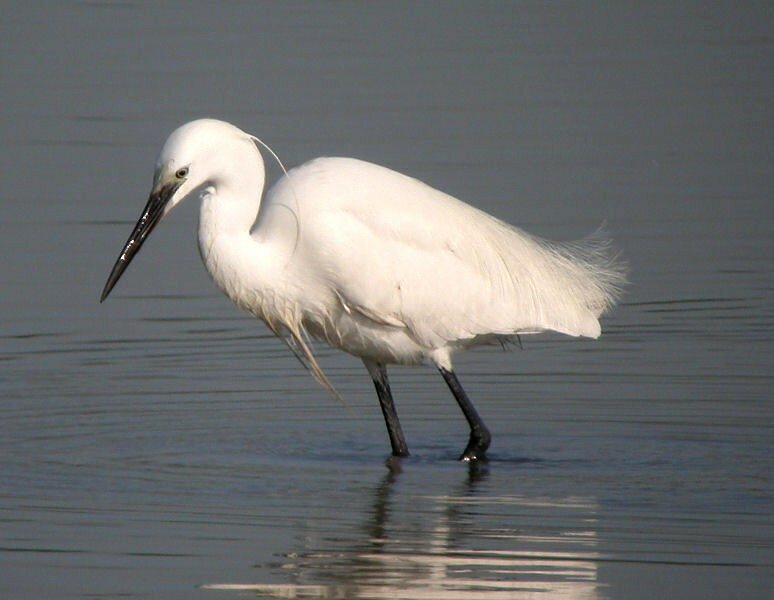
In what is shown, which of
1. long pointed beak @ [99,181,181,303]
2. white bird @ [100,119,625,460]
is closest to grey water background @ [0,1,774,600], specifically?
white bird @ [100,119,625,460]

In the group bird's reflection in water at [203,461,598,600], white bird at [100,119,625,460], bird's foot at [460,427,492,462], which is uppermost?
white bird at [100,119,625,460]

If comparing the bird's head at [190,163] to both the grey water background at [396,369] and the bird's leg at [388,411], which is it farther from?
the bird's leg at [388,411]

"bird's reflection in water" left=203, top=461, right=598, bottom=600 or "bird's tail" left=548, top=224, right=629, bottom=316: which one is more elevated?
"bird's tail" left=548, top=224, right=629, bottom=316

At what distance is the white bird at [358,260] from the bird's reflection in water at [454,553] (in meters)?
0.97

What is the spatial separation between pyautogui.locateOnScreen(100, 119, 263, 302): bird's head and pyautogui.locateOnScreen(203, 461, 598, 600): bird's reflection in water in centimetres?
157

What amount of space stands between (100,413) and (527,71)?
11.3 m

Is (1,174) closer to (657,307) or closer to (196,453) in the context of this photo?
(657,307)

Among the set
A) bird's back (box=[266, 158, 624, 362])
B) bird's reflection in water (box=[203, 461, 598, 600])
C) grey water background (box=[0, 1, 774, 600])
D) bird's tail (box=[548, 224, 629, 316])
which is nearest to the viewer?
bird's reflection in water (box=[203, 461, 598, 600])

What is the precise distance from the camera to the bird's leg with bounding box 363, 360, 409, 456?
358 inches

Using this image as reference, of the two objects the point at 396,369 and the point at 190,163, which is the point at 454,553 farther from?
the point at 396,369

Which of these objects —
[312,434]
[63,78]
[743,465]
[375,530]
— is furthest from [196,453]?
[63,78]

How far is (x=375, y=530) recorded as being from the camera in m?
7.65

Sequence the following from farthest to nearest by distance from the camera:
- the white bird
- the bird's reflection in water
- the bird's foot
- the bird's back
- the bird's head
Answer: the bird's foot
the bird's back
the white bird
the bird's head
the bird's reflection in water

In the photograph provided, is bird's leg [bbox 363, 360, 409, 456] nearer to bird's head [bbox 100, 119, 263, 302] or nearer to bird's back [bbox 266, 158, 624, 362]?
bird's back [bbox 266, 158, 624, 362]
